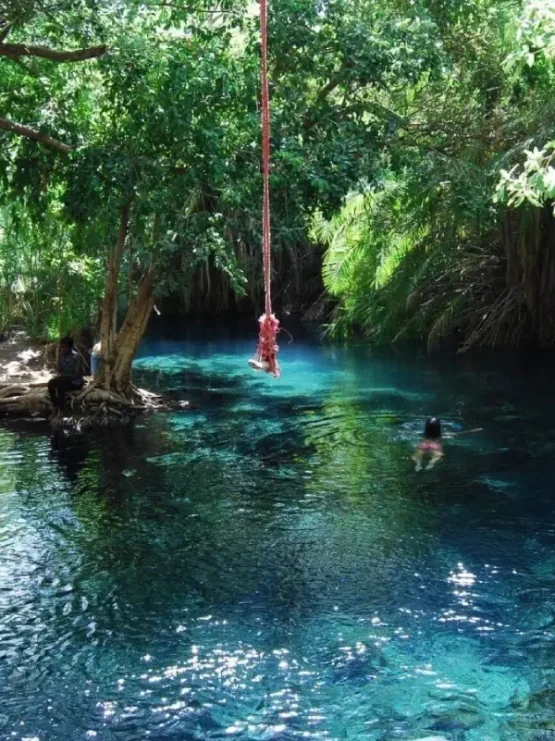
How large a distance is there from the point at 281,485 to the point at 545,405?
593 cm

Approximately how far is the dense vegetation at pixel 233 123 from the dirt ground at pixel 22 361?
45.2 inches

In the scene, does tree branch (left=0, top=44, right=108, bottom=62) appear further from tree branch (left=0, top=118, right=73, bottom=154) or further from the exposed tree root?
the exposed tree root

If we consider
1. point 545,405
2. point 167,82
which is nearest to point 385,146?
point 167,82

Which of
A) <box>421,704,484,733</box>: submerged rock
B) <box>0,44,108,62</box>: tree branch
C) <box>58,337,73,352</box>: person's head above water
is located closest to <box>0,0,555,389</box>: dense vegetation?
<box>0,44,108,62</box>: tree branch

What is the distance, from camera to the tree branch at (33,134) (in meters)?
10.1

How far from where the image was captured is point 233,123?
10.5m

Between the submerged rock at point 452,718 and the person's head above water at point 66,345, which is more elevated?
the person's head above water at point 66,345

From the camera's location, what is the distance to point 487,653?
597 centimetres

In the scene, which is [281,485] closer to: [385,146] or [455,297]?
[385,146]

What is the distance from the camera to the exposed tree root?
13.5 meters

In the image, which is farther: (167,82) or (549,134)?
(549,134)

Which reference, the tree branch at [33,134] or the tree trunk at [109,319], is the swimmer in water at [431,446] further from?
the tree branch at [33,134]

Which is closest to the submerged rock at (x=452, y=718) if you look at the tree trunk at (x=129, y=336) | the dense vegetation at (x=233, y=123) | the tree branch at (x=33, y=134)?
the dense vegetation at (x=233, y=123)

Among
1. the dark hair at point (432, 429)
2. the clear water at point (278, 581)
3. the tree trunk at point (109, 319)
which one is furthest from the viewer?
the tree trunk at point (109, 319)
